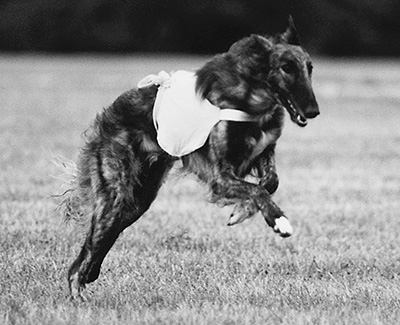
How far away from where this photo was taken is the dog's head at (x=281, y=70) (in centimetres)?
590

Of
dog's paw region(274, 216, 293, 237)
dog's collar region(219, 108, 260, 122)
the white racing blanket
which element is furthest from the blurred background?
dog's paw region(274, 216, 293, 237)

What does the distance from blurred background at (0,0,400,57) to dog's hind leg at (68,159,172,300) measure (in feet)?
129

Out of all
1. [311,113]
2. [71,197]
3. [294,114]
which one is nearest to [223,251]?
[71,197]

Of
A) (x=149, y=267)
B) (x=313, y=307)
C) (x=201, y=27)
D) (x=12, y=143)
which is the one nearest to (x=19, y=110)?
(x=12, y=143)

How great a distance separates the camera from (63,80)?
101 feet

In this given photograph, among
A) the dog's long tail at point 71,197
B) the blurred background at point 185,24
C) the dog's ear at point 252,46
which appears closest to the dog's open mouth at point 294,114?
the dog's ear at point 252,46

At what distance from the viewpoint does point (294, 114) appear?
595 cm

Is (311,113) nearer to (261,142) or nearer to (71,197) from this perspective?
(261,142)

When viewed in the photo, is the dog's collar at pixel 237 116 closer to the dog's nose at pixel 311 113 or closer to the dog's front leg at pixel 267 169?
the dog's front leg at pixel 267 169

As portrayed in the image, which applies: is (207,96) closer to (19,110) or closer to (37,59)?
(19,110)

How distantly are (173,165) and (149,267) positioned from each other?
0.86m

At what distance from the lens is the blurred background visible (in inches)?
1823

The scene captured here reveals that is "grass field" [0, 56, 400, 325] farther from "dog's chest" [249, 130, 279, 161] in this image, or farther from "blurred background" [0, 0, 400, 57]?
"blurred background" [0, 0, 400, 57]

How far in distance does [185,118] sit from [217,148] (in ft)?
1.01
